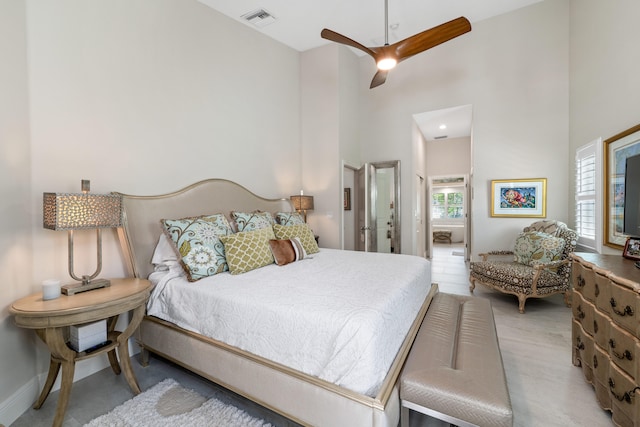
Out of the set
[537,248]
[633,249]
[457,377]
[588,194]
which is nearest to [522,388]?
[457,377]

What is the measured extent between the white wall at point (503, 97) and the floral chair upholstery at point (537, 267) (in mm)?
593

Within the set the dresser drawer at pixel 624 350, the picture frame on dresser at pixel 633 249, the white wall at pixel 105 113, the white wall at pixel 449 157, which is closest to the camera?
the dresser drawer at pixel 624 350

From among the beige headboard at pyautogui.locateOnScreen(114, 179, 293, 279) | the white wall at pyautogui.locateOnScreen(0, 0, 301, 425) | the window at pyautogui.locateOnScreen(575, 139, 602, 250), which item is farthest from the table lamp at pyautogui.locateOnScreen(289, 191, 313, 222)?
the window at pyautogui.locateOnScreen(575, 139, 602, 250)

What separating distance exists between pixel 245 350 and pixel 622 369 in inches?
77.8

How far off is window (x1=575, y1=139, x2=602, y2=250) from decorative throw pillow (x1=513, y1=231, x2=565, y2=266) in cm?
27

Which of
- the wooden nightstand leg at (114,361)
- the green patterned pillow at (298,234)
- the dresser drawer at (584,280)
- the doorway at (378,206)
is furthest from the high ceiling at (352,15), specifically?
the wooden nightstand leg at (114,361)

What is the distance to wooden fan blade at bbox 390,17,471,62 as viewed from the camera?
7.86 feet

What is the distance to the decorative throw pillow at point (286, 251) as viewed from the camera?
8.54 ft

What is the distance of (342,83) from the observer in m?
4.48

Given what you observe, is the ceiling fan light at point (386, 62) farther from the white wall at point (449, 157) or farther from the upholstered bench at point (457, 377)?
the white wall at point (449, 157)

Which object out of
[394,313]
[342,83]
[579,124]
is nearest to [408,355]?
[394,313]

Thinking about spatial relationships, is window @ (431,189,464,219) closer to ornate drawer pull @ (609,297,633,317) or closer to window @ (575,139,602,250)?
window @ (575,139,602,250)

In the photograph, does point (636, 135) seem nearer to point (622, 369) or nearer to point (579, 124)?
point (579, 124)

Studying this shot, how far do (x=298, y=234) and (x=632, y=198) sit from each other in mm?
2710
